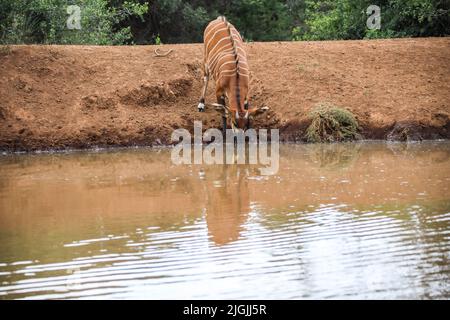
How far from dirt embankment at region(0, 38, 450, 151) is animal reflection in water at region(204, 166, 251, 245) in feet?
13.2

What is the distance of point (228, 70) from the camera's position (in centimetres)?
1545

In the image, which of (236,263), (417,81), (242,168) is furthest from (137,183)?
(417,81)

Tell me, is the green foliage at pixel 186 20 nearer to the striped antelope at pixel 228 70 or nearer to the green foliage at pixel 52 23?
the green foliage at pixel 52 23

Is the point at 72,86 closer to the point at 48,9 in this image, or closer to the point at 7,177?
the point at 48,9

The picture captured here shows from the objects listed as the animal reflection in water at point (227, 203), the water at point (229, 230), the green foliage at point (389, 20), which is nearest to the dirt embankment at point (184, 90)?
the green foliage at point (389, 20)

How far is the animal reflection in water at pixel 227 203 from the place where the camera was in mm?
8672

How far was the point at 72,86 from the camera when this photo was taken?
17.4m

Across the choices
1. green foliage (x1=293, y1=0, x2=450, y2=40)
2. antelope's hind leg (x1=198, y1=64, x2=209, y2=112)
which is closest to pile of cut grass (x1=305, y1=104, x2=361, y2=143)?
antelope's hind leg (x1=198, y1=64, x2=209, y2=112)

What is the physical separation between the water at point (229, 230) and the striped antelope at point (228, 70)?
1.52 metres

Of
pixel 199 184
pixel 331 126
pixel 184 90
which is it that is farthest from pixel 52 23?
pixel 199 184

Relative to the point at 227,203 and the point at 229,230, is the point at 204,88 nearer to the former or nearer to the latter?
the point at 227,203

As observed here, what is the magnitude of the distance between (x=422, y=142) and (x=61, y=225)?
896 cm

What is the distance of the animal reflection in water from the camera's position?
867 cm

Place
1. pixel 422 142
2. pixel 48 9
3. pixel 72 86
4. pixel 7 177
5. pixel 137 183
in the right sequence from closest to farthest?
pixel 137 183, pixel 7 177, pixel 422 142, pixel 72 86, pixel 48 9
